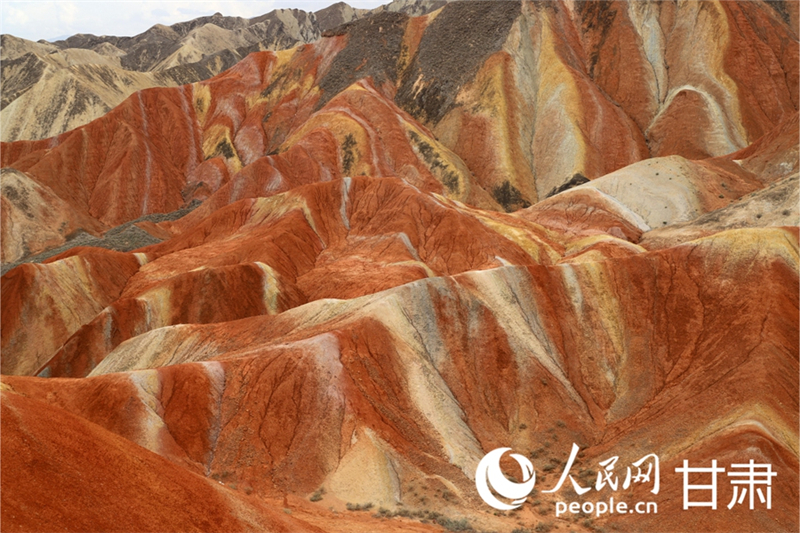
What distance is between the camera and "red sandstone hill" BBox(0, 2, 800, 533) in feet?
81.4

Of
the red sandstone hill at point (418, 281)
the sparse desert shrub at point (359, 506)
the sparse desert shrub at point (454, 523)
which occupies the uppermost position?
the red sandstone hill at point (418, 281)

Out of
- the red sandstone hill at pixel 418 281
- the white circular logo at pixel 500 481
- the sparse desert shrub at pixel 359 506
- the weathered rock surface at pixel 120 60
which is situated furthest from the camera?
the weathered rock surface at pixel 120 60

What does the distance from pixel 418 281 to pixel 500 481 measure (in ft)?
37.4

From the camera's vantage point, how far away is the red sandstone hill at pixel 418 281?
24812 millimetres

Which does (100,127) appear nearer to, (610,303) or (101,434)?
(610,303)

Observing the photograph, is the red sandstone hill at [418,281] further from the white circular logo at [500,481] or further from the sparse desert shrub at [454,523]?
the white circular logo at [500,481]

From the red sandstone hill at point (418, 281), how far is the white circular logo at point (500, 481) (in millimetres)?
536

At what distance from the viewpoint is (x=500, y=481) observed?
27328 millimetres

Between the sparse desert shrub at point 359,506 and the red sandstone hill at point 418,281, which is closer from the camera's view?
the sparse desert shrub at point 359,506

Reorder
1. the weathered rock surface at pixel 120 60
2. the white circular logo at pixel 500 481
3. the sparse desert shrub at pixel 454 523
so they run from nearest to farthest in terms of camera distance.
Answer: the sparse desert shrub at pixel 454 523 → the white circular logo at pixel 500 481 → the weathered rock surface at pixel 120 60

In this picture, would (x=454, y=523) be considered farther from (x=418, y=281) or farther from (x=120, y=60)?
(x=120, y=60)

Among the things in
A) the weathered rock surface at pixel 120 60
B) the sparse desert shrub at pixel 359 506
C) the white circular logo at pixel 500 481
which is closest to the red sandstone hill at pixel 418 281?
the sparse desert shrub at pixel 359 506

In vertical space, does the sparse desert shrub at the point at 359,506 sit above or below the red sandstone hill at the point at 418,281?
below

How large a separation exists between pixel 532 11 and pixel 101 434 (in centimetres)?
7907
